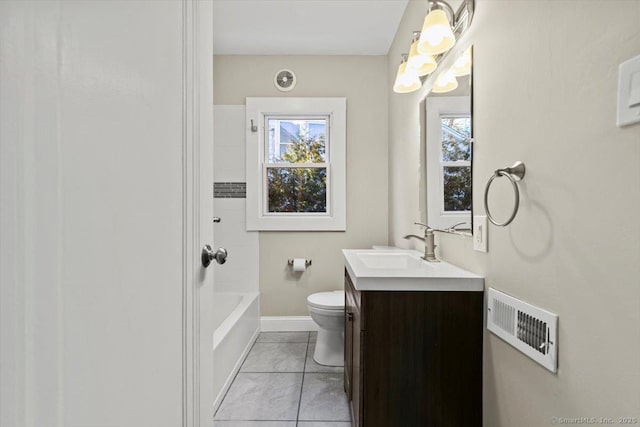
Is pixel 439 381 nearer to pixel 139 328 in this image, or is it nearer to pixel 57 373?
pixel 139 328

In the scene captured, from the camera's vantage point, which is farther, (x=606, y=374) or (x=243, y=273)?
(x=243, y=273)

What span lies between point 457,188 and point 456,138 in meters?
0.22

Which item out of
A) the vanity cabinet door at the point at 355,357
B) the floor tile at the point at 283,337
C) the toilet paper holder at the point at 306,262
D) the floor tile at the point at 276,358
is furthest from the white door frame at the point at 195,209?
the toilet paper holder at the point at 306,262

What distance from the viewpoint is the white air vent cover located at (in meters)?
0.83

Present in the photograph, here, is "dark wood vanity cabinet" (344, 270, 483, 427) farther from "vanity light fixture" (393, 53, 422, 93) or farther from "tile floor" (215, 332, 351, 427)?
"vanity light fixture" (393, 53, 422, 93)

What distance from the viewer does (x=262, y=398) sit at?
73.7 inches

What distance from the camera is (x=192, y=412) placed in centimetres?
83

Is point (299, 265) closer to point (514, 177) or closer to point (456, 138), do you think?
point (456, 138)

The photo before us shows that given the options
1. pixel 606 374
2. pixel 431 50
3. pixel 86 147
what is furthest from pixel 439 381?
pixel 431 50

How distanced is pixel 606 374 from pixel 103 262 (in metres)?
0.97

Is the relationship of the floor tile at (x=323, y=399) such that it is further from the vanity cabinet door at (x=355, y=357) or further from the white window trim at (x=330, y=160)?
the white window trim at (x=330, y=160)

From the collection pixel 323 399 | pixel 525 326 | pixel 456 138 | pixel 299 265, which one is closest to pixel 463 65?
pixel 456 138

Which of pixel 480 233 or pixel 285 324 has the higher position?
pixel 480 233

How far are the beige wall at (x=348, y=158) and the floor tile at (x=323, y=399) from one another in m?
0.95
